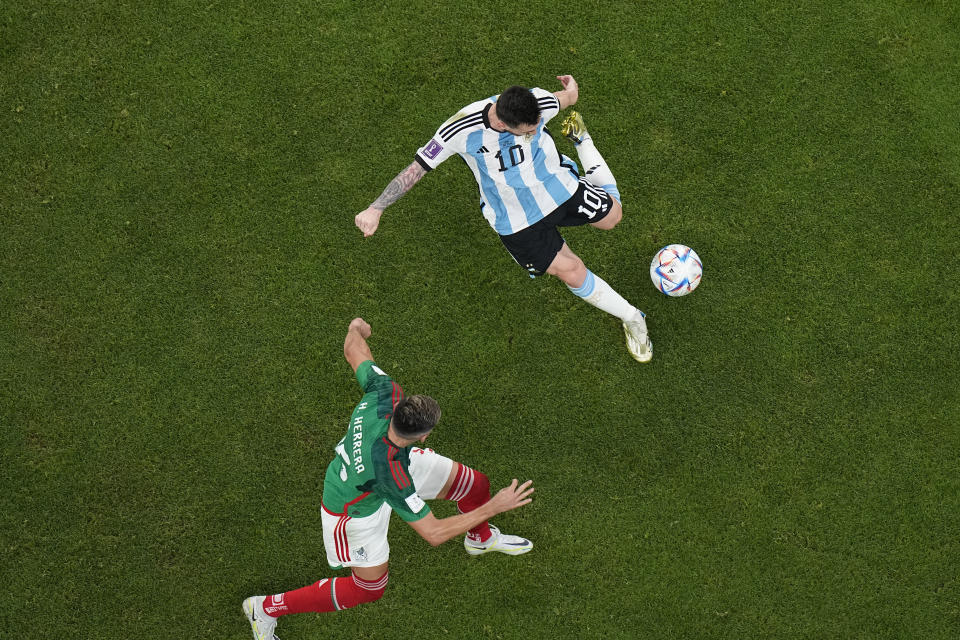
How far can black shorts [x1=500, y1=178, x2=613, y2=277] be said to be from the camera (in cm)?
545

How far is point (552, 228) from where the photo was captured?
5527 millimetres

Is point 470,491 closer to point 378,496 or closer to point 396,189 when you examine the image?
point 378,496

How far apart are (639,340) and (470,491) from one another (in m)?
1.90

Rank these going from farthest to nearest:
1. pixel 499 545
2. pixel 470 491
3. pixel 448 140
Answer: pixel 499 545 → pixel 470 491 → pixel 448 140

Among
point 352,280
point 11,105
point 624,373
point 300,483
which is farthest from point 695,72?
point 11,105

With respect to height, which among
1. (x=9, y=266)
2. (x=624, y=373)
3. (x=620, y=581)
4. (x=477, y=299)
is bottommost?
(x=620, y=581)

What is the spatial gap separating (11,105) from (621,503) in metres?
6.54

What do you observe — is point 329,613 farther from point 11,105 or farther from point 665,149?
point 11,105

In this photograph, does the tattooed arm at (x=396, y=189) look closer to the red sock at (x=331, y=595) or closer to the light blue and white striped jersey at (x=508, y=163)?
the light blue and white striped jersey at (x=508, y=163)

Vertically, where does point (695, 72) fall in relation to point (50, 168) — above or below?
below

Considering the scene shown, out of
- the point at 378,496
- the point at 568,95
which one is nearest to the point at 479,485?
the point at 378,496

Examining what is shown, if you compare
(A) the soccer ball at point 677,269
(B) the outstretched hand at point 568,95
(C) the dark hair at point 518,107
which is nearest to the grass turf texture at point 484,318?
(A) the soccer ball at point 677,269

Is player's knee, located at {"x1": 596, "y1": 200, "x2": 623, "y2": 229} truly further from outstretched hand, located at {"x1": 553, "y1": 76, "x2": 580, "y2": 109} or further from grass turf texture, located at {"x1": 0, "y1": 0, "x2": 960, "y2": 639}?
outstretched hand, located at {"x1": 553, "y1": 76, "x2": 580, "y2": 109}

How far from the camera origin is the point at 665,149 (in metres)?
6.57
